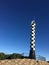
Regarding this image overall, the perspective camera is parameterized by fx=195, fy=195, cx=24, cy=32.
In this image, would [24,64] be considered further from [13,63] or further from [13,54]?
[13,54]

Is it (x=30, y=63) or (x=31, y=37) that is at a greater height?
(x=31, y=37)

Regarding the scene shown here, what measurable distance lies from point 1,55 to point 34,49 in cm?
1822

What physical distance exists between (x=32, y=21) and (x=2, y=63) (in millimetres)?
58329

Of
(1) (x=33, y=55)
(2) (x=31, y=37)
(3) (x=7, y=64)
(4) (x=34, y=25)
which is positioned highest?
(4) (x=34, y=25)

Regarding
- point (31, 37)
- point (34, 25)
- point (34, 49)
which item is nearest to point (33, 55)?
point (34, 49)

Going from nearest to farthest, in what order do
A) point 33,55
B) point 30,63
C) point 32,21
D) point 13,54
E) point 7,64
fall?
1. point 7,64
2. point 30,63
3. point 33,55
4. point 13,54
5. point 32,21

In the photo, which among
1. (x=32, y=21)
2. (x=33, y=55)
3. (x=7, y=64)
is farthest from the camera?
(x=32, y=21)

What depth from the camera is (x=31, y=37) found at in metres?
107

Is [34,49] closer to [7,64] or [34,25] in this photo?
[34,25]

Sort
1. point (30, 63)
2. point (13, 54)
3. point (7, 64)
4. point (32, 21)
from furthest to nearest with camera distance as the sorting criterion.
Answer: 1. point (32, 21)
2. point (13, 54)
3. point (30, 63)
4. point (7, 64)

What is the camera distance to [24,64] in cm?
5903

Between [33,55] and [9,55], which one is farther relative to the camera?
[9,55]

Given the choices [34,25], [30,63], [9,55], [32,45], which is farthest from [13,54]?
[30,63]

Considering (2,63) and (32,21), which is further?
(32,21)
